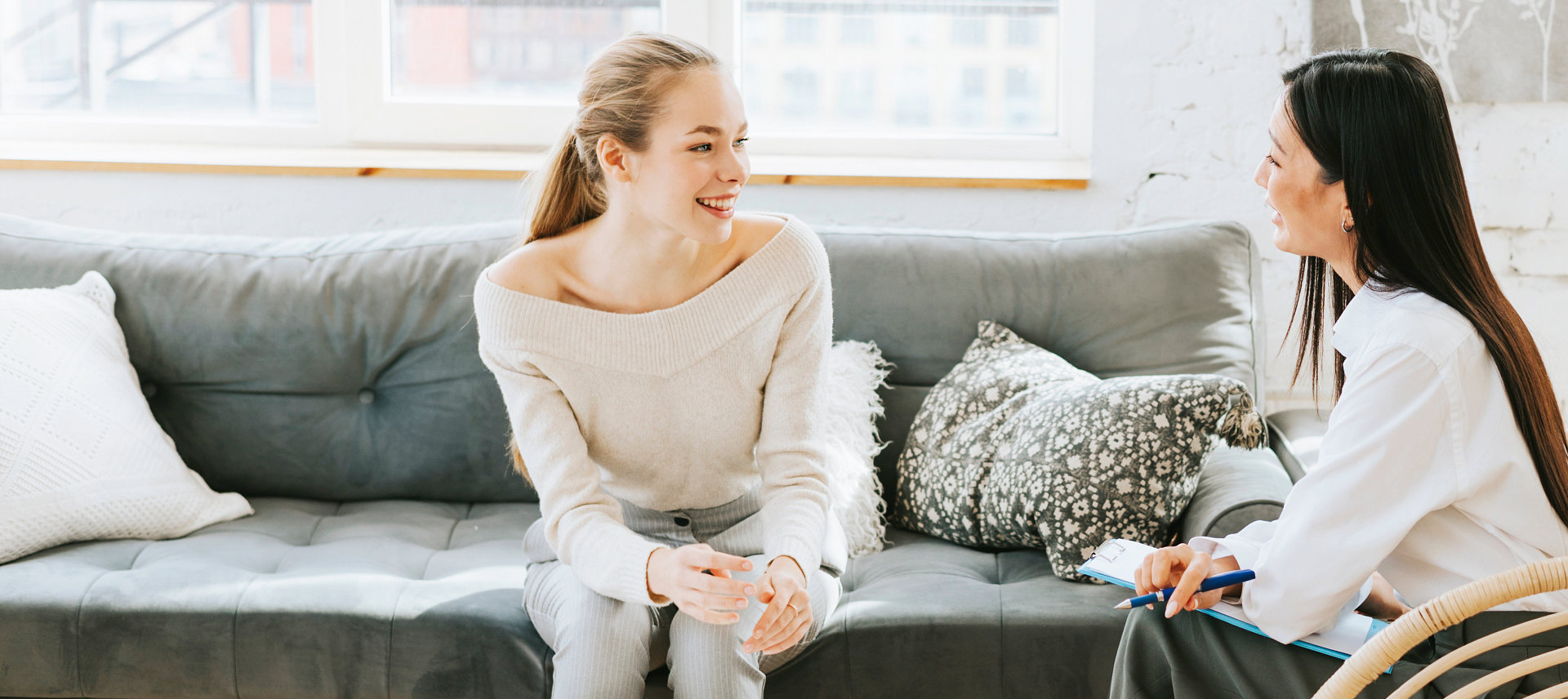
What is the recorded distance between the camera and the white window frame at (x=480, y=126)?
230 cm

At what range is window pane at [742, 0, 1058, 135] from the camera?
235 cm

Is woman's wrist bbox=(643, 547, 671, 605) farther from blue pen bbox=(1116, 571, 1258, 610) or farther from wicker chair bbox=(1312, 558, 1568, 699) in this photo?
wicker chair bbox=(1312, 558, 1568, 699)

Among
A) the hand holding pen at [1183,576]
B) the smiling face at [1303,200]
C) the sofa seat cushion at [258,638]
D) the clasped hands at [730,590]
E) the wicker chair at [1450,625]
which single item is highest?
the smiling face at [1303,200]

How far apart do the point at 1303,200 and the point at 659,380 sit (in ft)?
2.54

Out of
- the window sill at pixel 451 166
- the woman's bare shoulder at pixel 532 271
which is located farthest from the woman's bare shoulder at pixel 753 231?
the window sill at pixel 451 166

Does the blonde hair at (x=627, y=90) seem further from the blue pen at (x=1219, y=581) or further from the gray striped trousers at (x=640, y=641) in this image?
the blue pen at (x=1219, y=581)

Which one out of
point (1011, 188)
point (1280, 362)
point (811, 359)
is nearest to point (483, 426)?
point (811, 359)

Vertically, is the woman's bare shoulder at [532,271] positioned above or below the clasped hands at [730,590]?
above

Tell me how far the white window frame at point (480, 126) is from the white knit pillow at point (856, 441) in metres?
0.56

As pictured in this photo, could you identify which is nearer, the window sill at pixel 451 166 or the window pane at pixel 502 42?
the window sill at pixel 451 166

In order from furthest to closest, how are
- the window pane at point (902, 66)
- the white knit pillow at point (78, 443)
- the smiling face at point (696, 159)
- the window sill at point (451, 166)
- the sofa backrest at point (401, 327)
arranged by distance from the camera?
the window pane at point (902, 66)
the window sill at point (451, 166)
the sofa backrest at point (401, 327)
the white knit pillow at point (78, 443)
the smiling face at point (696, 159)

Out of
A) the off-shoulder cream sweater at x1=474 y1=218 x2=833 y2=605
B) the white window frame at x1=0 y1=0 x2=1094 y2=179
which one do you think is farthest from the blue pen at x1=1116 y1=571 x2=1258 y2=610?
the white window frame at x1=0 y1=0 x2=1094 y2=179

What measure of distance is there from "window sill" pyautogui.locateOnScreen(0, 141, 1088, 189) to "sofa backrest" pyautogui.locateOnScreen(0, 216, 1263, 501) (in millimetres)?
309

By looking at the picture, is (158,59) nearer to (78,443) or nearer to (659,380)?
(78,443)
